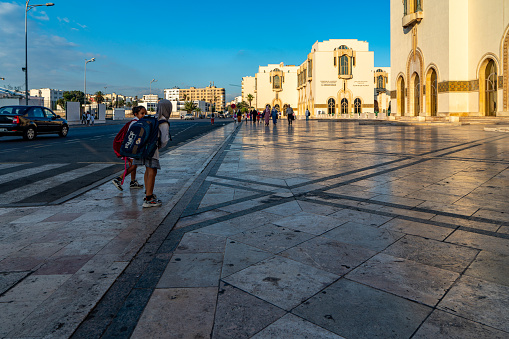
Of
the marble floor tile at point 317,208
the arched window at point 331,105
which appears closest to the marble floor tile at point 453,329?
the marble floor tile at point 317,208

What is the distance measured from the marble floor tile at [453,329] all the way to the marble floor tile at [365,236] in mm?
1215

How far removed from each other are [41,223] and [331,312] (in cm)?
365

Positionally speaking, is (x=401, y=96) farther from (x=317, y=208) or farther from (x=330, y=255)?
(x=330, y=255)

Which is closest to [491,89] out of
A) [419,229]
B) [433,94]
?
[433,94]

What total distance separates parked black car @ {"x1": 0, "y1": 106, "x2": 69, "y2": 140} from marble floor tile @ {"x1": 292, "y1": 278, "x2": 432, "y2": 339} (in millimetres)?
18927

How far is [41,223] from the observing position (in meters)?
4.66

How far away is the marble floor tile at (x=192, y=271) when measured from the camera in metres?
2.93

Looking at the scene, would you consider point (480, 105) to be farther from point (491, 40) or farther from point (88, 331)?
point (88, 331)

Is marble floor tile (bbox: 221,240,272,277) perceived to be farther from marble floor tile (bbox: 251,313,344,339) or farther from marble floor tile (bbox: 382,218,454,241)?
marble floor tile (bbox: 382,218,454,241)

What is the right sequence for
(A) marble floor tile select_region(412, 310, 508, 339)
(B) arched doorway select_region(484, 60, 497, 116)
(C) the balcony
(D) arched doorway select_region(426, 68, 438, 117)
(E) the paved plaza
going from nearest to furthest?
(A) marble floor tile select_region(412, 310, 508, 339) → (E) the paved plaza → (B) arched doorway select_region(484, 60, 497, 116) → (D) arched doorway select_region(426, 68, 438, 117) → (C) the balcony

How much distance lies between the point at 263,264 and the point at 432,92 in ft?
114

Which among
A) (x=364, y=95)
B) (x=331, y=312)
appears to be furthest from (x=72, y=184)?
(x=364, y=95)

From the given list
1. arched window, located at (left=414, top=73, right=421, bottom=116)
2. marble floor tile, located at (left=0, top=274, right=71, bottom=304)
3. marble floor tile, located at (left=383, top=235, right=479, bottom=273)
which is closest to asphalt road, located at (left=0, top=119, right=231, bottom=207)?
marble floor tile, located at (left=0, top=274, right=71, bottom=304)

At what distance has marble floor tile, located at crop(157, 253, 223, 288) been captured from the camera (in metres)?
2.93
